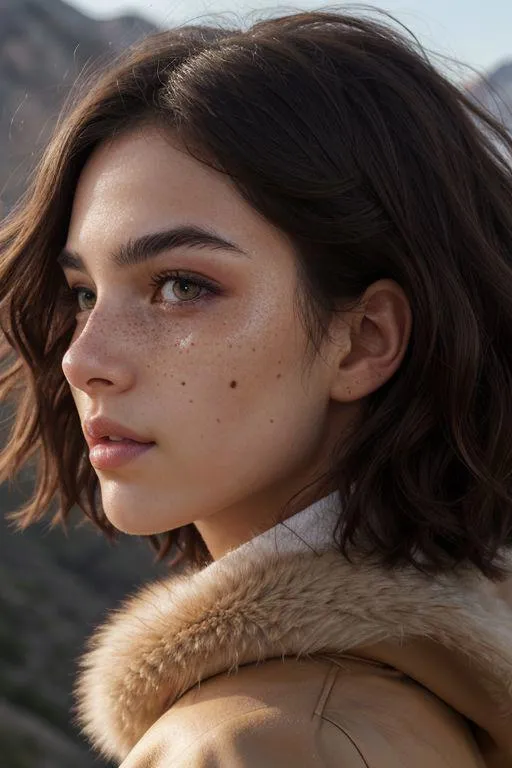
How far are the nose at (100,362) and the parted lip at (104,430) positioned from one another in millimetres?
48

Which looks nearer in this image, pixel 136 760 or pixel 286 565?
pixel 136 760

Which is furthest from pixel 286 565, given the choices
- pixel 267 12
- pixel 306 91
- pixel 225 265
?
pixel 267 12

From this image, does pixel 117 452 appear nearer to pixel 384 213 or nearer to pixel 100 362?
pixel 100 362

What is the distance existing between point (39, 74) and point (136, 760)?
7202 mm

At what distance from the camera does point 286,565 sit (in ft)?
5.68

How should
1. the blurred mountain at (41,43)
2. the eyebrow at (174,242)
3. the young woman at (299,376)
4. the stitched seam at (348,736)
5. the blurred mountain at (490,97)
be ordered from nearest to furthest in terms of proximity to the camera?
the stitched seam at (348,736)
the young woman at (299,376)
the eyebrow at (174,242)
the blurred mountain at (490,97)
the blurred mountain at (41,43)

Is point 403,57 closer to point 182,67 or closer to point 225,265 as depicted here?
point 182,67

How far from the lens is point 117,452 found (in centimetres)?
183

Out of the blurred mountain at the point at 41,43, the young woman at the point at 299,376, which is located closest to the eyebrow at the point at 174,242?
the young woman at the point at 299,376

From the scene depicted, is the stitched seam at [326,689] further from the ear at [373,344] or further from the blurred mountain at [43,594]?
the blurred mountain at [43,594]

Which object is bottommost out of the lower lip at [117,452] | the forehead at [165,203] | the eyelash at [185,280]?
the lower lip at [117,452]

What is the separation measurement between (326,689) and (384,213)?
75 centimetres

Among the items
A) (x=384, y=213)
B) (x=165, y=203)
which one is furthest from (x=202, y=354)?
(x=384, y=213)

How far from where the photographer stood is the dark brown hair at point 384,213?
183 centimetres
